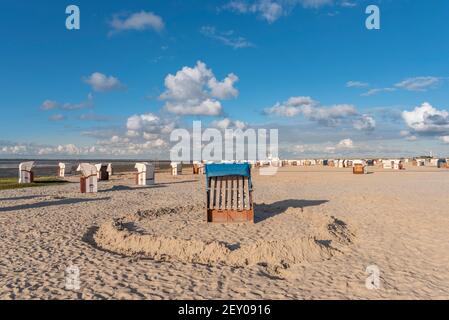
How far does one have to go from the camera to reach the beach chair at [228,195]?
13672 millimetres

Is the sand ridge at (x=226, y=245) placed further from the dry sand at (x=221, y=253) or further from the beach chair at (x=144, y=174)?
the beach chair at (x=144, y=174)

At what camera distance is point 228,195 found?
46.4 feet

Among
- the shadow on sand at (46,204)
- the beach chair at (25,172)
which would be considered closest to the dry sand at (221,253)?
the shadow on sand at (46,204)

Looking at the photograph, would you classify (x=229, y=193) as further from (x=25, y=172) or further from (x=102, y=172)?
(x=102, y=172)

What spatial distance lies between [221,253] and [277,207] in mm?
8454

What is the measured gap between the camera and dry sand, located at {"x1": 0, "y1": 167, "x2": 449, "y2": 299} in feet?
23.7

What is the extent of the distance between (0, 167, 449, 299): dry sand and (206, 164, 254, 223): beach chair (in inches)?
21.7

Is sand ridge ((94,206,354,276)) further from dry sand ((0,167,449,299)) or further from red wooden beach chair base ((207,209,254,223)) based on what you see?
red wooden beach chair base ((207,209,254,223))

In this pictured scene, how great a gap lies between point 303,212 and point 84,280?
1073 cm

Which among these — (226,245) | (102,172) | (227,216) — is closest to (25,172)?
(102,172)

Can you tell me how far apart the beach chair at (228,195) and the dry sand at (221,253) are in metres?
0.55
